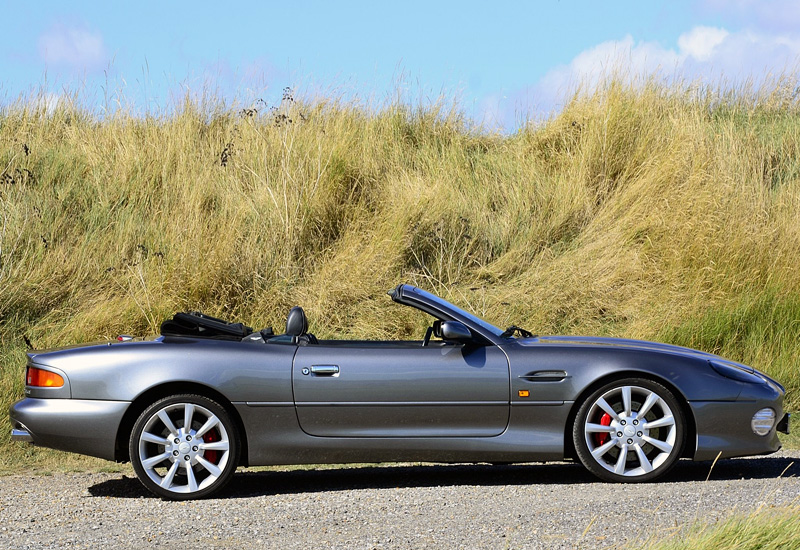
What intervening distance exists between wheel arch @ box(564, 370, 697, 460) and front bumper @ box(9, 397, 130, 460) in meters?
2.78

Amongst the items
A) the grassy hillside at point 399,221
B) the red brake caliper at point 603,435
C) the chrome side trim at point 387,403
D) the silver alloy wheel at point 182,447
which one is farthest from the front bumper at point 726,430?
the grassy hillside at point 399,221

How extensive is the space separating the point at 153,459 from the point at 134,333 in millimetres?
5129

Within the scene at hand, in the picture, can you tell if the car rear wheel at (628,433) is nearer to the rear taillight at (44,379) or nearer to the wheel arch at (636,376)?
the wheel arch at (636,376)

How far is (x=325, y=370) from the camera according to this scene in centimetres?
601

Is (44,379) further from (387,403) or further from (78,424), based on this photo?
(387,403)

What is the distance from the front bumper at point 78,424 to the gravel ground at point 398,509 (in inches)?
14.9

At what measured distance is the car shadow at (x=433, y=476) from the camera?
6359 mm

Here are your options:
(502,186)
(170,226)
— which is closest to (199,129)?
(170,226)

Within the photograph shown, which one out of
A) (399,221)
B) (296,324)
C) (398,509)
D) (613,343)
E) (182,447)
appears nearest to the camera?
(398,509)

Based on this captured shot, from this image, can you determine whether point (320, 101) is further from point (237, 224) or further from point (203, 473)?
point (203, 473)

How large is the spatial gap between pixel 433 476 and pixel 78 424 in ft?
8.12

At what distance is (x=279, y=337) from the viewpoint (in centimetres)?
633

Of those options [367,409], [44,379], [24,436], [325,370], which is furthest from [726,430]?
[24,436]

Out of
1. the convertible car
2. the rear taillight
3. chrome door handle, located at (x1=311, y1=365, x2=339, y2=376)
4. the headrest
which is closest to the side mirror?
the convertible car
